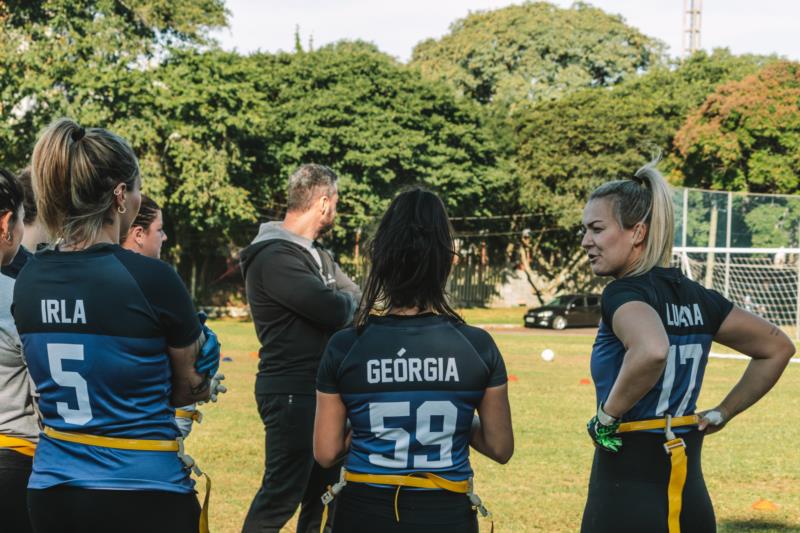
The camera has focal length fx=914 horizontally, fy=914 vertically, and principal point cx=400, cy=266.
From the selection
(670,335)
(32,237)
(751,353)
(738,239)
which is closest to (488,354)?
(670,335)

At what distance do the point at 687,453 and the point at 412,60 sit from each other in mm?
54866

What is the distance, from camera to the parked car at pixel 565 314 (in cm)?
3816

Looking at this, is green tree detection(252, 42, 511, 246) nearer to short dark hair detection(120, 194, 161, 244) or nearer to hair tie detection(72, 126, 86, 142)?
short dark hair detection(120, 194, 161, 244)

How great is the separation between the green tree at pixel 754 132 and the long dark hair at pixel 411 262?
38847mm

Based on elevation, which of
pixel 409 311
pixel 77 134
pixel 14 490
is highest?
pixel 77 134

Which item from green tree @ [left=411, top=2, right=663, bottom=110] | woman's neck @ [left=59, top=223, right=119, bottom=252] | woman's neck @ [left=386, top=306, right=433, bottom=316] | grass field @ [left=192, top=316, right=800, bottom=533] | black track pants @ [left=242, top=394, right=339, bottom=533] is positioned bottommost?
grass field @ [left=192, top=316, right=800, bottom=533]

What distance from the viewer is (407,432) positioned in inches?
122

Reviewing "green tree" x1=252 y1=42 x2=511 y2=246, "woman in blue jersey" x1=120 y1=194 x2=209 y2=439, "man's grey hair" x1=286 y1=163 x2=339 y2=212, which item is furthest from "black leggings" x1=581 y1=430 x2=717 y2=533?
"green tree" x1=252 y1=42 x2=511 y2=246

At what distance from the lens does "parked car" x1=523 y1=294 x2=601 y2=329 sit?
3816 centimetres

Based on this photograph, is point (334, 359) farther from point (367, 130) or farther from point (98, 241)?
point (367, 130)

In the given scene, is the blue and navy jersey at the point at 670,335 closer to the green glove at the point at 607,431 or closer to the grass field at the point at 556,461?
the green glove at the point at 607,431

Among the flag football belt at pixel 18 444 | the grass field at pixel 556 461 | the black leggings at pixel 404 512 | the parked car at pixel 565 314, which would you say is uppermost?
the flag football belt at pixel 18 444

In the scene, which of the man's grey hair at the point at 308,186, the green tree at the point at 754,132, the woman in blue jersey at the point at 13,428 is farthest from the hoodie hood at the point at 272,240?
the green tree at the point at 754,132

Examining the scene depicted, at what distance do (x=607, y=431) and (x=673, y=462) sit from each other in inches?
10.1
